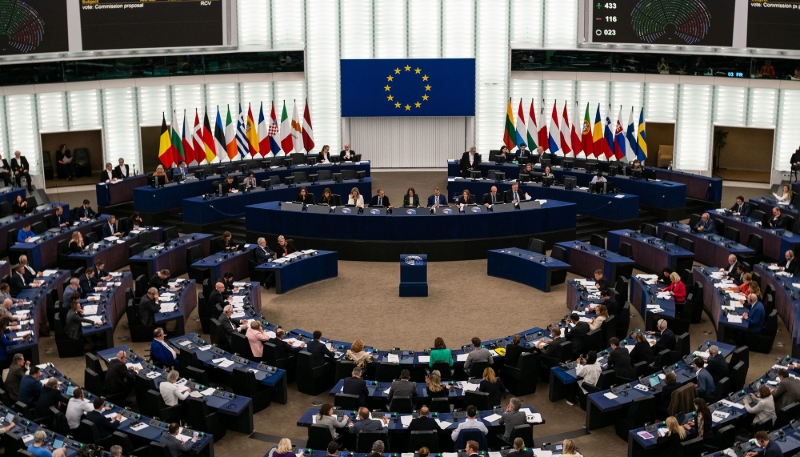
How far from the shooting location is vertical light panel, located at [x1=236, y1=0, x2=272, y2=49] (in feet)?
127

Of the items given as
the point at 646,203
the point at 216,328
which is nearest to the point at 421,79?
the point at 646,203

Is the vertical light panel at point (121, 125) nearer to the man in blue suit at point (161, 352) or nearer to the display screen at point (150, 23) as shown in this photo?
the display screen at point (150, 23)

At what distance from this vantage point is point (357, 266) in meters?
28.2

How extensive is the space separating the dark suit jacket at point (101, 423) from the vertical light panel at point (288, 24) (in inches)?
1022

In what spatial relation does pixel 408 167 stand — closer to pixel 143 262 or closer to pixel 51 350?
pixel 143 262

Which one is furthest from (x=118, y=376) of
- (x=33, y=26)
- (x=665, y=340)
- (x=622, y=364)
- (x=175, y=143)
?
(x=33, y=26)

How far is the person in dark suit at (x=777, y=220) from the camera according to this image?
27.0 m

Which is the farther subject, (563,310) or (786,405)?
(563,310)

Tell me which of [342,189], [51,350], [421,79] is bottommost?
[51,350]

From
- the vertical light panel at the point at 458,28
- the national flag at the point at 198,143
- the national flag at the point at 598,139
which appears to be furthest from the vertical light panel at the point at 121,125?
the national flag at the point at 598,139

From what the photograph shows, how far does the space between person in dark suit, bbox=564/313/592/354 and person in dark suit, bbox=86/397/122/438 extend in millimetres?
9231

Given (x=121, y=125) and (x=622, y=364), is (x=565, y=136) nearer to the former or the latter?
(x=121, y=125)

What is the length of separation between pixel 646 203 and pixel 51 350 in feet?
66.8

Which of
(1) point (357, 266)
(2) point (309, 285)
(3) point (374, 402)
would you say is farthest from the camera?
(1) point (357, 266)
